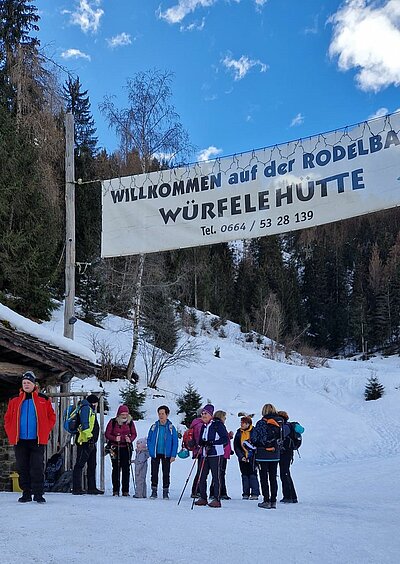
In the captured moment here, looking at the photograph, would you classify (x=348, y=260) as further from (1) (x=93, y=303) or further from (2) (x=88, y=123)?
(1) (x=93, y=303)

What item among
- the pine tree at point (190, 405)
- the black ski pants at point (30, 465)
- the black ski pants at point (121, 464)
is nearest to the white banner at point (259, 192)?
Answer: the black ski pants at point (121, 464)

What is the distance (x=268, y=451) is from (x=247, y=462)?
2.01m

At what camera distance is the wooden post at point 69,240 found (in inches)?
372

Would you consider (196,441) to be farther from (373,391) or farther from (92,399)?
(373,391)

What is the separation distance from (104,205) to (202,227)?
1827 millimetres

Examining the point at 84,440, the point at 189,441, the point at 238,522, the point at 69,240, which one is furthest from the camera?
the point at 69,240

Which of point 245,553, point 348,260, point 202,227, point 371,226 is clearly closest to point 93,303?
point 202,227

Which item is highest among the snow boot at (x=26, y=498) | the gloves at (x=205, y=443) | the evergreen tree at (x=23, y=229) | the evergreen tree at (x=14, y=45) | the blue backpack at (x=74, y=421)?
the evergreen tree at (x=14, y=45)

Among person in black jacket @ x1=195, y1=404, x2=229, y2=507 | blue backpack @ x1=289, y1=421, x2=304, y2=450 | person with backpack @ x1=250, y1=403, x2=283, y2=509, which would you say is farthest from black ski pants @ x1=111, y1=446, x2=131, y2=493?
blue backpack @ x1=289, y1=421, x2=304, y2=450

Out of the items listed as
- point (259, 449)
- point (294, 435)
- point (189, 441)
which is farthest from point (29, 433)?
point (294, 435)

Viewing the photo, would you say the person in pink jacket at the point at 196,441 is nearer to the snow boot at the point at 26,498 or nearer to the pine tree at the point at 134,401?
the snow boot at the point at 26,498

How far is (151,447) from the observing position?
832 centimetres

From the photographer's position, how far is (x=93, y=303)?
94.8 ft

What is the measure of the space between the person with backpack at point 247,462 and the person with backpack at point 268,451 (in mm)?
1579
